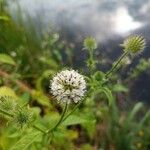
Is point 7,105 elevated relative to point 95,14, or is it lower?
lower

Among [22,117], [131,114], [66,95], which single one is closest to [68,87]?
[66,95]

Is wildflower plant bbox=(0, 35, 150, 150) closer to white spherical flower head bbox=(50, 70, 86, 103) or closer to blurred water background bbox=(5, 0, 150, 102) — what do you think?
white spherical flower head bbox=(50, 70, 86, 103)

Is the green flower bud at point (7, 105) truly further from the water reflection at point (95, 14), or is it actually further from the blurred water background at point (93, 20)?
the water reflection at point (95, 14)

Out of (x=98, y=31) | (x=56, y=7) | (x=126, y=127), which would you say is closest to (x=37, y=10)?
(x=56, y=7)

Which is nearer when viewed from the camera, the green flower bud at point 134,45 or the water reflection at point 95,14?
the green flower bud at point 134,45

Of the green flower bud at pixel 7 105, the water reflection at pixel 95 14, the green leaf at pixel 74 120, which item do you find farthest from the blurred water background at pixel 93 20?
the green flower bud at pixel 7 105

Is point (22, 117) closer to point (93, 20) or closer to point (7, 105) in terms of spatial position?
point (7, 105)

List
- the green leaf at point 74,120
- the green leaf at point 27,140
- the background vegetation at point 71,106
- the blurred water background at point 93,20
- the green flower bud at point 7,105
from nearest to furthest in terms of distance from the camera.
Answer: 1. the green flower bud at point 7,105
2. the green leaf at point 27,140
3. the green leaf at point 74,120
4. the background vegetation at point 71,106
5. the blurred water background at point 93,20
